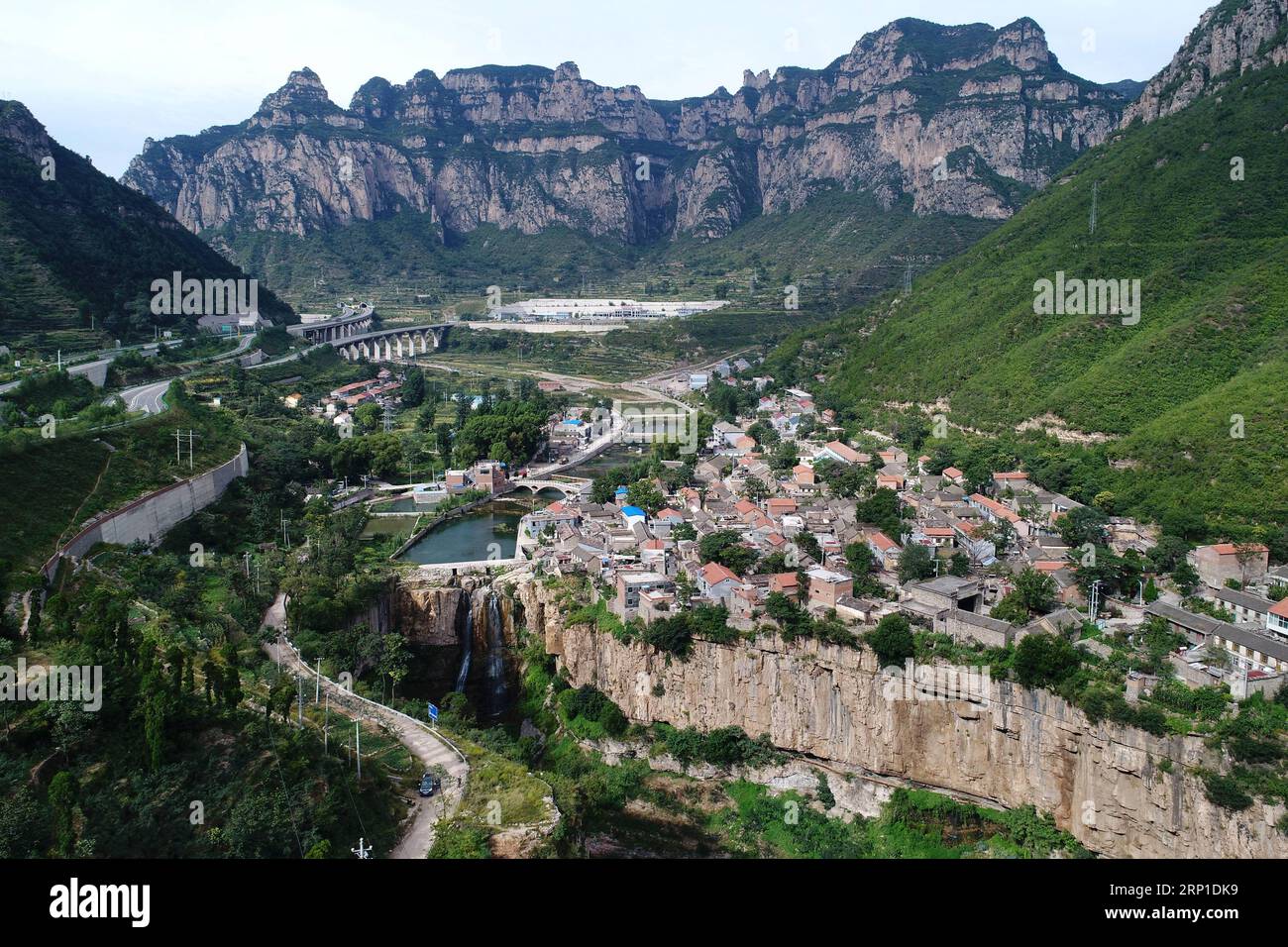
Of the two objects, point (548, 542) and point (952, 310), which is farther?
point (952, 310)

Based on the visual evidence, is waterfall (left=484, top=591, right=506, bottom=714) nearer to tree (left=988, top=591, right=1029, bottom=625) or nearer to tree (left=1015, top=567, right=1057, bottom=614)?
tree (left=988, top=591, right=1029, bottom=625)

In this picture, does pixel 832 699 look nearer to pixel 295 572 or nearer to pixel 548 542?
pixel 548 542

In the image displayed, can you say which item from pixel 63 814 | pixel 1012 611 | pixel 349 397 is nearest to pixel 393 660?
pixel 63 814

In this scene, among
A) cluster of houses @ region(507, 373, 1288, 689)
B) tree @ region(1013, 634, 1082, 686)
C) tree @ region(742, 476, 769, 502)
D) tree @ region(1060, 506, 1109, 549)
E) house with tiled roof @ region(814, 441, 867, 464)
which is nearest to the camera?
tree @ region(1013, 634, 1082, 686)

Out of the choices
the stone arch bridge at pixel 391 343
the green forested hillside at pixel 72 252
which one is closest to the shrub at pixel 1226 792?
the green forested hillside at pixel 72 252

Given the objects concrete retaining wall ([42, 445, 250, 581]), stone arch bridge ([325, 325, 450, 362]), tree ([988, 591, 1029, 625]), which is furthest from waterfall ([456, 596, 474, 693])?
stone arch bridge ([325, 325, 450, 362])

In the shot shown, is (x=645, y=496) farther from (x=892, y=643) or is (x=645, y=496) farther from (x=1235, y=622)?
(x=1235, y=622)
